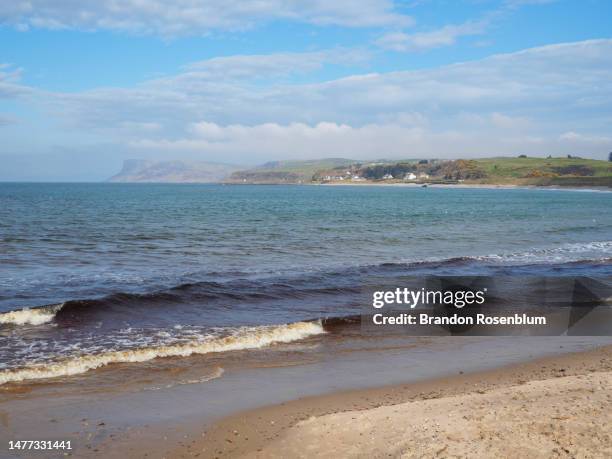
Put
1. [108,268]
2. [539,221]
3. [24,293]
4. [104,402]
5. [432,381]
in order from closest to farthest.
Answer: [104,402]
[432,381]
[24,293]
[108,268]
[539,221]

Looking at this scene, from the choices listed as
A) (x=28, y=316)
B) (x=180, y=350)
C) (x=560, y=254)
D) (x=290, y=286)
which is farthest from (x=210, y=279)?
(x=560, y=254)

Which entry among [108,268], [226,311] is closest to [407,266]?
[226,311]

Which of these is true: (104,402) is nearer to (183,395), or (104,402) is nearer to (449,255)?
(183,395)

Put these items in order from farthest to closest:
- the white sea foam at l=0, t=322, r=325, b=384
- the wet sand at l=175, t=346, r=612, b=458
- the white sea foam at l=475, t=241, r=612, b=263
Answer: the white sea foam at l=475, t=241, r=612, b=263, the white sea foam at l=0, t=322, r=325, b=384, the wet sand at l=175, t=346, r=612, b=458

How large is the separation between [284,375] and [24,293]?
1130cm

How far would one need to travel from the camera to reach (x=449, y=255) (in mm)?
29875

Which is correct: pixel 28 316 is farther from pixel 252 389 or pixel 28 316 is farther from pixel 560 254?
pixel 560 254

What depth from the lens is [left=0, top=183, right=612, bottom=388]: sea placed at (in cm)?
1286

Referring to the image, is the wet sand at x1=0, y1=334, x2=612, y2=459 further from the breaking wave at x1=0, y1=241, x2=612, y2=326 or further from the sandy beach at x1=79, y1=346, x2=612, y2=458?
the breaking wave at x1=0, y1=241, x2=612, y2=326

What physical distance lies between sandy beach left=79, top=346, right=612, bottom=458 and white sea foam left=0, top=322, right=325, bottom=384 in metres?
3.81

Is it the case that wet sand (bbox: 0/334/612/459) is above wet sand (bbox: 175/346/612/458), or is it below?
below

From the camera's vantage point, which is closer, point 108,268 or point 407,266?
point 108,268

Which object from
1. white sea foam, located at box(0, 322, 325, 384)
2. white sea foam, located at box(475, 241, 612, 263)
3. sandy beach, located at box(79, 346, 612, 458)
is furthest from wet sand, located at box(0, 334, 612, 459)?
white sea foam, located at box(475, 241, 612, 263)

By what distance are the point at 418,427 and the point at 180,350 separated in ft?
21.6
